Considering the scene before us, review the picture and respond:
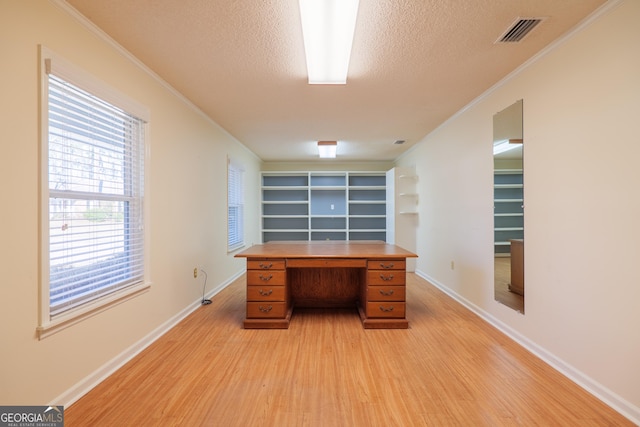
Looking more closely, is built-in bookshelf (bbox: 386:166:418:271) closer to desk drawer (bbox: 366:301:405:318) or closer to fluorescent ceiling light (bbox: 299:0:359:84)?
desk drawer (bbox: 366:301:405:318)

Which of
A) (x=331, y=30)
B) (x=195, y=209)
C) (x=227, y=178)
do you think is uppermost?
(x=331, y=30)

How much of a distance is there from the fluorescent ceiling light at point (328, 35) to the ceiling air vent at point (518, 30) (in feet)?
3.52

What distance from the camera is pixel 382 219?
22.5 ft

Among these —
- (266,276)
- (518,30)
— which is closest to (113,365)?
(266,276)

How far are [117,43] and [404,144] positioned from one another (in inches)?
173

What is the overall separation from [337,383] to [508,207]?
7.07 feet

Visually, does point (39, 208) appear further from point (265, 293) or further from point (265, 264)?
point (265, 293)

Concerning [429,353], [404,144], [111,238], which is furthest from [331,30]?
[404,144]

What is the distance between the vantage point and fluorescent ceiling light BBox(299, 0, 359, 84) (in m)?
1.65

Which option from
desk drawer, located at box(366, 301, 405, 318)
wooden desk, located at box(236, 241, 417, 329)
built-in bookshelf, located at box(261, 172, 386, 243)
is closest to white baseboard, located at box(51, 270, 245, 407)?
wooden desk, located at box(236, 241, 417, 329)

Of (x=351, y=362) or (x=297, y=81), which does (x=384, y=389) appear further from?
(x=297, y=81)

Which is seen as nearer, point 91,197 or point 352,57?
point 91,197

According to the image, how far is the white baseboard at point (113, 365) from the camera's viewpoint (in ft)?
5.56

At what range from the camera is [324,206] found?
6.82 metres
